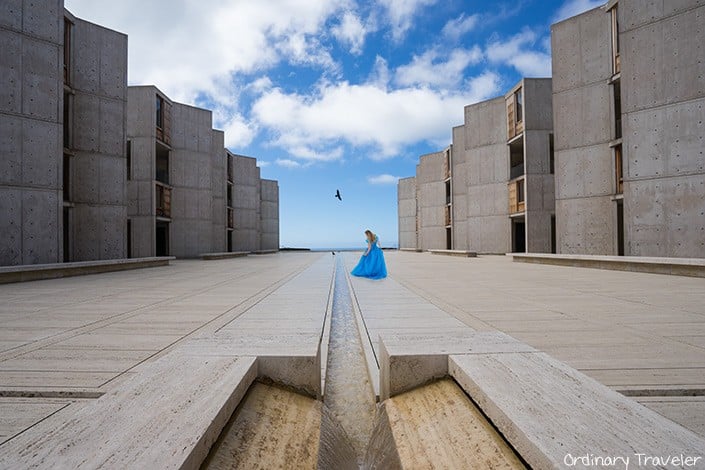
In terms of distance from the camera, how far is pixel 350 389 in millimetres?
3527

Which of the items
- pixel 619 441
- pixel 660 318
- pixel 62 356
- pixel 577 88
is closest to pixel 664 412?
pixel 619 441

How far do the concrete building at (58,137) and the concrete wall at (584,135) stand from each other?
2029 cm

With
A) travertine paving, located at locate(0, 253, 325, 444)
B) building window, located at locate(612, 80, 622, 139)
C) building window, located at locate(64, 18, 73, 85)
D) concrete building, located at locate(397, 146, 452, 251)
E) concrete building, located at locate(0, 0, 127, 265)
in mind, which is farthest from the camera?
concrete building, located at locate(397, 146, 452, 251)

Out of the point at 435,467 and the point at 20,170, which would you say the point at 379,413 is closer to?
the point at 435,467

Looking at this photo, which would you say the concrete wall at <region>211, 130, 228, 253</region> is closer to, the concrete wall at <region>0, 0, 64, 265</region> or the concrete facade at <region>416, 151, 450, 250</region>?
the concrete wall at <region>0, 0, 64, 265</region>

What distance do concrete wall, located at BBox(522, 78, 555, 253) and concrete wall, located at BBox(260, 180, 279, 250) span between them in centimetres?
3119

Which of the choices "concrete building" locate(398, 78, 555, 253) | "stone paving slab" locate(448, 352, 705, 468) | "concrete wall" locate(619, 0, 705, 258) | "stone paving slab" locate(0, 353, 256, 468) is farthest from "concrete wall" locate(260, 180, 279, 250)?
"stone paving slab" locate(448, 352, 705, 468)

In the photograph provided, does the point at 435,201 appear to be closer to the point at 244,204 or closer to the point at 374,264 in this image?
the point at 244,204

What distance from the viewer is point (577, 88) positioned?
17047 mm

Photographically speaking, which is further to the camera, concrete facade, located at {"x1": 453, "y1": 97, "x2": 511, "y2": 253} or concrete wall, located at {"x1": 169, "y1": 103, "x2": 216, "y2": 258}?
concrete facade, located at {"x1": 453, "y1": 97, "x2": 511, "y2": 253}

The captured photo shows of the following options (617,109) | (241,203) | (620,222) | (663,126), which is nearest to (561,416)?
(663,126)

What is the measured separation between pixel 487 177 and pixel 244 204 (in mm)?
22671

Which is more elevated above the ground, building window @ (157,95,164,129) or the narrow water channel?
building window @ (157,95,164,129)

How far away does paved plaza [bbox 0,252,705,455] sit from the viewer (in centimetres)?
282
